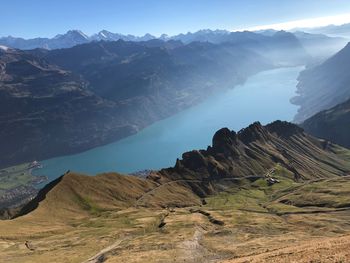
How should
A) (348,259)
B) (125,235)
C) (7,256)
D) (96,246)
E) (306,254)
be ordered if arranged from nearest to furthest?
(348,259), (306,254), (7,256), (96,246), (125,235)

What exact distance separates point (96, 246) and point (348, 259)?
95.3m

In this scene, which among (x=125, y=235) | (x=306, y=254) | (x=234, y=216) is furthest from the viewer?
(x=234, y=216)

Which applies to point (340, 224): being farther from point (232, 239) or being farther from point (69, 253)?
point (69, 253)

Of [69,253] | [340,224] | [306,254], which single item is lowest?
[340,224]

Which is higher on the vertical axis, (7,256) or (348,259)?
(348,259)

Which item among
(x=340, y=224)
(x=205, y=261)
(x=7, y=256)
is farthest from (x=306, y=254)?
(x=340, y=224)

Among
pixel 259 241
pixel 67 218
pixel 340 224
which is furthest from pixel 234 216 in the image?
pixel 67 218

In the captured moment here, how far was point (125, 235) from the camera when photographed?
157375 mm

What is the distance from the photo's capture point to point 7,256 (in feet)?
426

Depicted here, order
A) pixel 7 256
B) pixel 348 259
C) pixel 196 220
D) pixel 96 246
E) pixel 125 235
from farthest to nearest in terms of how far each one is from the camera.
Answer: pixel 196 220 < pixel 125 235 < pixel 96 246 < pixel 7 256 < pixel 348 259

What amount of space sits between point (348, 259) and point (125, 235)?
106486 millimetres

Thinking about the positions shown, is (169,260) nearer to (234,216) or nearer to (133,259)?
(133,259)

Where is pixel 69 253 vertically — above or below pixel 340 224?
above

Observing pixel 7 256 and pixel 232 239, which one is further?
pixel 232 239
